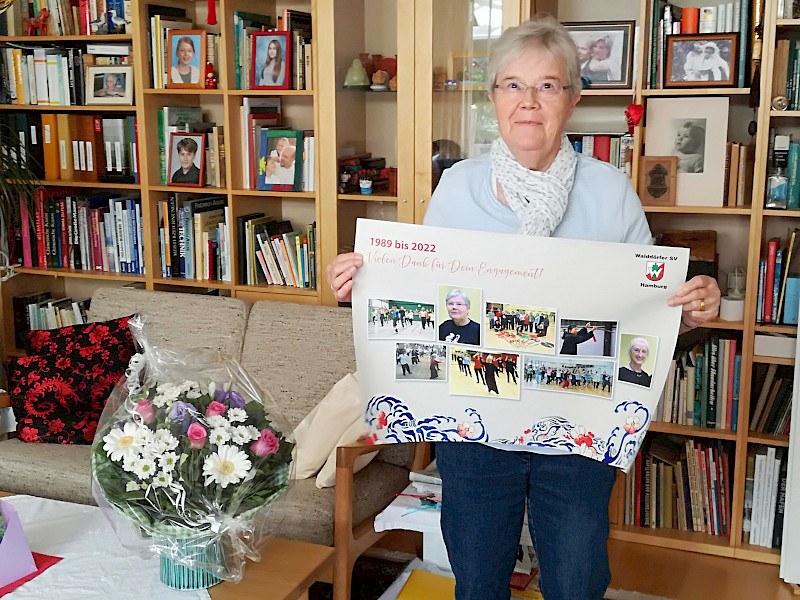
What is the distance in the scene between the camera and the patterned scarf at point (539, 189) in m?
1.66

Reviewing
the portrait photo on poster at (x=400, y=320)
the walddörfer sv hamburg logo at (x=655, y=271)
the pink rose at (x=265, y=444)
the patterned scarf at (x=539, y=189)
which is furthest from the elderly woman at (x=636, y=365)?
the pink rose at (x=265, y=444)

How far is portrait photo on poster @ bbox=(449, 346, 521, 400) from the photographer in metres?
1.73

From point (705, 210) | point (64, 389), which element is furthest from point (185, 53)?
point (705, 210)

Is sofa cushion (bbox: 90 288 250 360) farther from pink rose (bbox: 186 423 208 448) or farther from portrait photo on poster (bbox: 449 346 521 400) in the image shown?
portrait photo on poster (bbox: 449 346 521 400)

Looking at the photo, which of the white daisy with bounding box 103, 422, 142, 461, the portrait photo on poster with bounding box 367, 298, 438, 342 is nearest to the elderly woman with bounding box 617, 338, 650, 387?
the portrait photo on poster with bounding box 367, 298, 438, 342

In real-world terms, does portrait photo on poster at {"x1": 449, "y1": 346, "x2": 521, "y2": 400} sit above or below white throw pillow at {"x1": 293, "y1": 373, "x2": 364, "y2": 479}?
above

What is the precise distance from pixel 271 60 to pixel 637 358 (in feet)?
6.76

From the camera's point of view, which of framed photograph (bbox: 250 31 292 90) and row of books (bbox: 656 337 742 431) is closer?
row of books (bbox: 656 337 742 431)

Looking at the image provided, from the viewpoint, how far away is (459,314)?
5.69 ft

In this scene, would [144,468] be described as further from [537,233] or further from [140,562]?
[537,233]

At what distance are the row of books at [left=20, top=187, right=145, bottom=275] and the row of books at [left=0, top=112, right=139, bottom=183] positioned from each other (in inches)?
3.9

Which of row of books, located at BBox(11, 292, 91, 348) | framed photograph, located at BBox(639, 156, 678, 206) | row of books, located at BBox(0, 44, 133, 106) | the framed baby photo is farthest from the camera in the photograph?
row of books, located at BBox(11, 292, 91, 348)

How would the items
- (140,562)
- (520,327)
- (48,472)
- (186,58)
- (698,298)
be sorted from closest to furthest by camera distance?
(698,298) → (520,327) → (140,562) → (48,472) → (186,58)

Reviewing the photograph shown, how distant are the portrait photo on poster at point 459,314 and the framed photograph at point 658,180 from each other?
1.41 m
